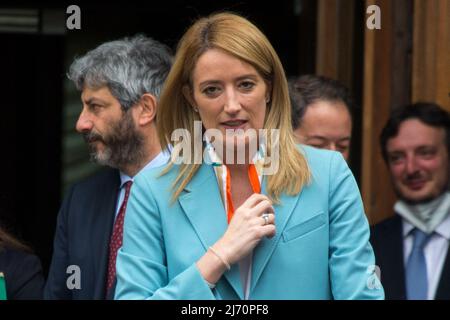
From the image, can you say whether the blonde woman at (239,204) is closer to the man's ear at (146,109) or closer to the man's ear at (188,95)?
the man's ear at (188,95)

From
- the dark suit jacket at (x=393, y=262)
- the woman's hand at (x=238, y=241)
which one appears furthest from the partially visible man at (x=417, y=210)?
the woman's hand at (x=238, y=241)

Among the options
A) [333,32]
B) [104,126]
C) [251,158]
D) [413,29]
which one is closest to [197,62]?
[251,158]

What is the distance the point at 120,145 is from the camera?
3996mm

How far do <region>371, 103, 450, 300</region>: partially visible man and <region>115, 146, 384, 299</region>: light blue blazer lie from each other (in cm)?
137

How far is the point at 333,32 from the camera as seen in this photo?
19.7 feet

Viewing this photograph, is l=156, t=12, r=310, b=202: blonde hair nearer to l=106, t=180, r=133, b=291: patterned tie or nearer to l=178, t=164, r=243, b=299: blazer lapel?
l=178, t=164, r=243, b=299: blazer lapel

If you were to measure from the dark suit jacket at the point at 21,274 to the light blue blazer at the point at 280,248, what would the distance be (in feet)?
3.71

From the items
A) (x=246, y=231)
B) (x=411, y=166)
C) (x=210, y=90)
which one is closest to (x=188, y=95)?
(x=210, y=90)

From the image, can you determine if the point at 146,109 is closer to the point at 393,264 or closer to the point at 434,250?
the point at 393,264

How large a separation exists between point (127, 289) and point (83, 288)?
120 centimetres

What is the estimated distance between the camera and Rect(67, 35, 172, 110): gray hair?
407 cm

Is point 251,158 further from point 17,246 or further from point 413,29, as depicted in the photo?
point 413,29

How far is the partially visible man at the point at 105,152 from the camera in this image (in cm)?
393

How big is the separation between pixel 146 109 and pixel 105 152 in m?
0.22
